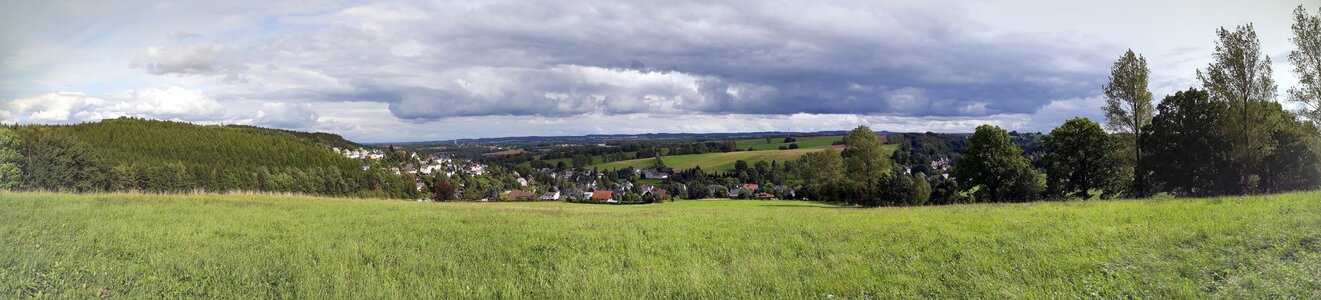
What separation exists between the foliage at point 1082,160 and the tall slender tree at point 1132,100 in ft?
10.9

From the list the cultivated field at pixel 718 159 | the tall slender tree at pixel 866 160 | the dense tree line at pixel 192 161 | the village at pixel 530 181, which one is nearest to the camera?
the tall slender tree at pixel 866 160

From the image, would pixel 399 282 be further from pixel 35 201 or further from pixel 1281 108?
pixel 1281 108

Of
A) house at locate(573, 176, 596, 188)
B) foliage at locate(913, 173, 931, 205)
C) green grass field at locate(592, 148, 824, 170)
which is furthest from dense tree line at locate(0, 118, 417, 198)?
foliage at locate(913, 173, 931, 205)

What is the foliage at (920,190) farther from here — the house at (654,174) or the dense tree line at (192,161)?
the house at (654,174)

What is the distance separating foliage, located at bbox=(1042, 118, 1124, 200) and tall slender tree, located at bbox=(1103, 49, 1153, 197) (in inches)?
131

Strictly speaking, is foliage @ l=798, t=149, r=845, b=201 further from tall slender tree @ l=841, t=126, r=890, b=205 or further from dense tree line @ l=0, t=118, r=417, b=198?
dense tree line @ l=0, t=118, r=417, b=198

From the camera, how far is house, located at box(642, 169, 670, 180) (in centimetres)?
14365

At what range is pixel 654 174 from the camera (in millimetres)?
147750

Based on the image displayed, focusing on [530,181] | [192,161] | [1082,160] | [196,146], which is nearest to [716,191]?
[530,181]

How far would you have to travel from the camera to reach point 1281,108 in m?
24.0

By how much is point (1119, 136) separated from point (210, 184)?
127486 millimetres

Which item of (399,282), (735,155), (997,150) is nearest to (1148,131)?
(997,150)

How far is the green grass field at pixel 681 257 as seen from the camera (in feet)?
25.0

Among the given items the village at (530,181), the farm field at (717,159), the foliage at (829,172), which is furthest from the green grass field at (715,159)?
the foliage at (829,172)
